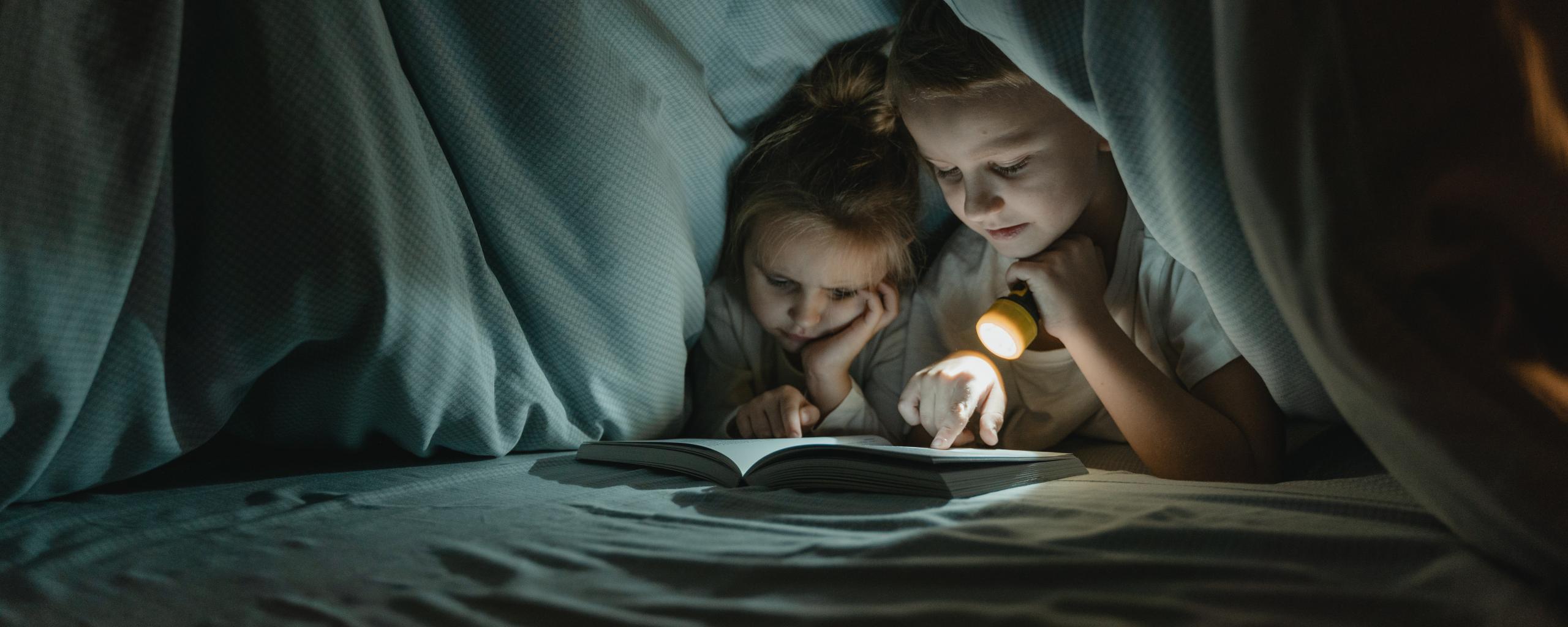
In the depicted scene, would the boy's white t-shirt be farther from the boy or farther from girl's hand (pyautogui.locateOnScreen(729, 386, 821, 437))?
girl's hand (pyautogui.locateOnScreen(729, 386, 821, 437))

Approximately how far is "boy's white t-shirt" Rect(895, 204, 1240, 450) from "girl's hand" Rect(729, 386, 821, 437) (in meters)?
0.17

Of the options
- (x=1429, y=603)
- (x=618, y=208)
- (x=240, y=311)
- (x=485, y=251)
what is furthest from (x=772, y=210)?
(x=1429, y=603)

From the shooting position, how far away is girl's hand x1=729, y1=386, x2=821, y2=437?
3.71 feet

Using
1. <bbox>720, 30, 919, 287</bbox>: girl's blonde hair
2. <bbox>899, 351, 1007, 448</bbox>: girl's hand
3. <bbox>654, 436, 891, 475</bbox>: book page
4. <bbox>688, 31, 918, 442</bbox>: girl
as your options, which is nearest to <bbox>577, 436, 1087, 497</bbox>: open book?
<bbox>654, 436, 891, 475</bbox>: book page

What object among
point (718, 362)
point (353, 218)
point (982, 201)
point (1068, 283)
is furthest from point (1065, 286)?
point (353, 218)

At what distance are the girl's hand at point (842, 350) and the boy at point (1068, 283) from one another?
0.13m

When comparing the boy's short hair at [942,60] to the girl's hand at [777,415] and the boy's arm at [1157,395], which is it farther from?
the girl's hand at [777,415]

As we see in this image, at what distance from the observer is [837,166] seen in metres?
1.19

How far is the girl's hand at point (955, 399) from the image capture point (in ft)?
3.19

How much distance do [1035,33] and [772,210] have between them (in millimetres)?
Answer: 498

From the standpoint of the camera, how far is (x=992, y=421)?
990 mm

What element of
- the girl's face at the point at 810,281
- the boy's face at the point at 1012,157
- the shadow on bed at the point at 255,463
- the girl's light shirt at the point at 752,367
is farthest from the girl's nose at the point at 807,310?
the shadow on bed at the point at 255,463

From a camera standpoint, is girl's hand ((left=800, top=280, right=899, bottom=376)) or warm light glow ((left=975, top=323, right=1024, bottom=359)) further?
girl's hand ((left=800, top=280, right=899, bottom=376))

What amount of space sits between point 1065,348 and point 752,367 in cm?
42
